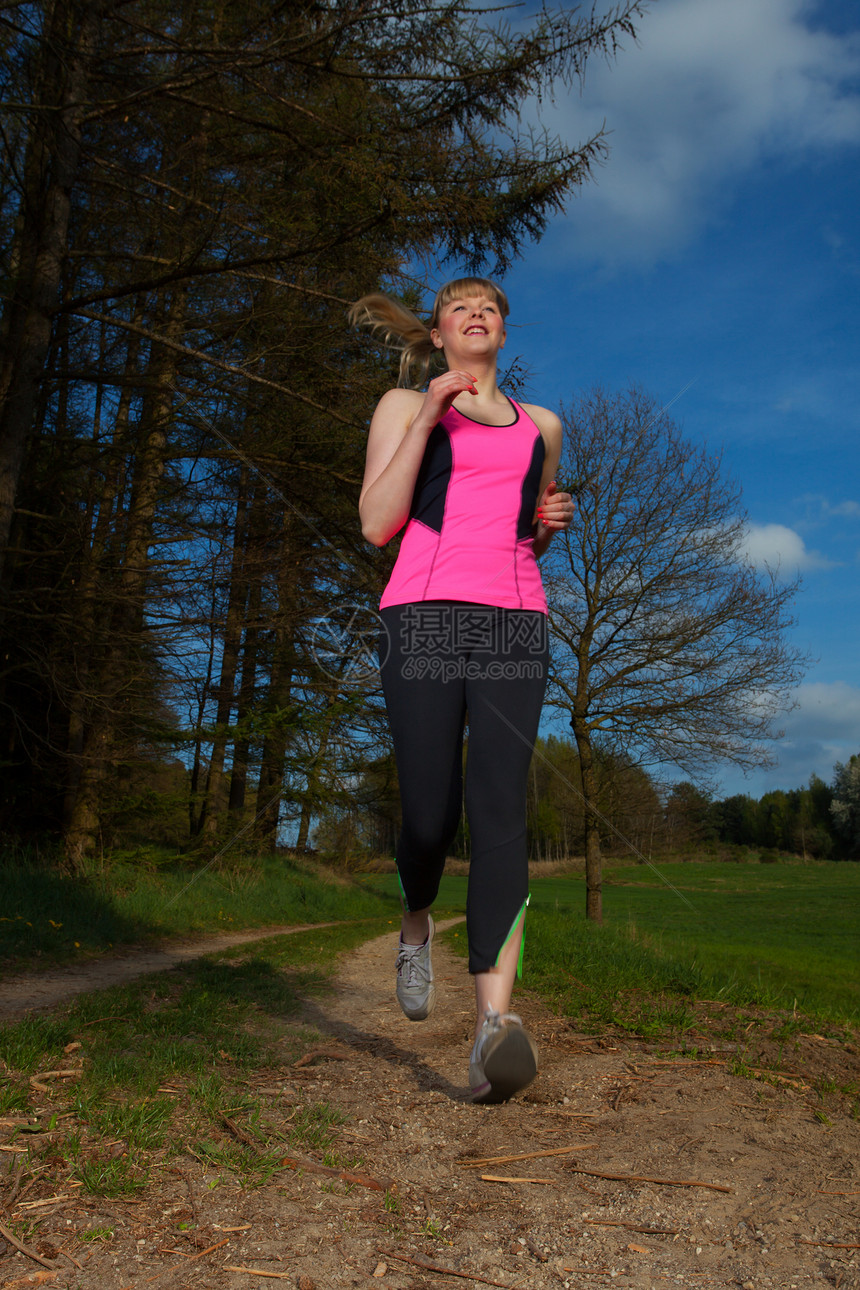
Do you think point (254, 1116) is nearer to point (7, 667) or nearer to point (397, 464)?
point (397, 464)

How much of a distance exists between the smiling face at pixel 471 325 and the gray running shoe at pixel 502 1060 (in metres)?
1.94

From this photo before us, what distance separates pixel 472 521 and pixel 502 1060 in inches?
55.2

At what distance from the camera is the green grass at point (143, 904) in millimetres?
6211

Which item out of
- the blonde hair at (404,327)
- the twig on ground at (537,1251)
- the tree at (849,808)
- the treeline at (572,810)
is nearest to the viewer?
the twig on ground at (537,1251)

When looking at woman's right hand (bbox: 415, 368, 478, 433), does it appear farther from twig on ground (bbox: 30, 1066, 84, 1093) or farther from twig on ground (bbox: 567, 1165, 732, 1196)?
twig on ground (bbox: 30, 1066, 84, 1093)

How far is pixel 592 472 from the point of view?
13.3m

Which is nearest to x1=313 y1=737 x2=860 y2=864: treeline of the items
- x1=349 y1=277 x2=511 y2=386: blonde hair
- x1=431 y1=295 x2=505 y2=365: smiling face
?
x1=349 y1=277 x2=511 y2=386: blonde hair

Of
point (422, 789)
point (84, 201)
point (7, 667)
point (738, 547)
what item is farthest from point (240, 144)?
point (738, 547)

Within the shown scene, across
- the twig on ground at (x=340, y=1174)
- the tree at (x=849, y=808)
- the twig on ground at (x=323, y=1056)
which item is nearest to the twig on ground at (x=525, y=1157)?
the twig on ground at (x=340, y=1174)

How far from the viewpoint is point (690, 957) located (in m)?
7.23

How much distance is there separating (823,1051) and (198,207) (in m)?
7.66

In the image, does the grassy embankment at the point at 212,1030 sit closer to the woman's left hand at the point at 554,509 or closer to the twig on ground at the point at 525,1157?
the twig on ground at the point at 525,1157

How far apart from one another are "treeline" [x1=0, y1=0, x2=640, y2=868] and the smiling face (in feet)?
12.2

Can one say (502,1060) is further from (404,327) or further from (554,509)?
(404,327)
